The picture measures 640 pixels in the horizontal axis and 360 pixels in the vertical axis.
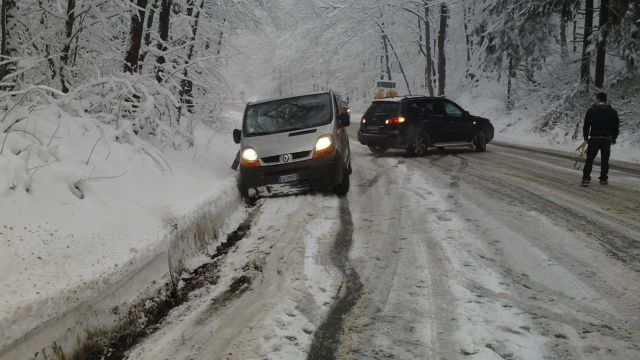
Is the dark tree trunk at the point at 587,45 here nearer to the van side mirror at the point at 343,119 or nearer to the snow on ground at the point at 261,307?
the van side mirror at the point at 343,119

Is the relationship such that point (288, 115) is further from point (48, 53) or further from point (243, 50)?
point (243, 50)

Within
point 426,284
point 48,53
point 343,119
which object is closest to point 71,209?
point 426,284

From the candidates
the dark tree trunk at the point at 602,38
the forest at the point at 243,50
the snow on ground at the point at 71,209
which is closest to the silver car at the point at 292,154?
the snow on ground at the point at 71,209

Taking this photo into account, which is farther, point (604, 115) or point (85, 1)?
point (604, 115)

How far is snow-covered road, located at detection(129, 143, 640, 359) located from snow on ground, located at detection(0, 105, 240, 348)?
2.22ft

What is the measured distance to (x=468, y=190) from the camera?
8281 mm

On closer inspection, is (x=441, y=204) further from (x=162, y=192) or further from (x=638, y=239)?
(x=162, y=192)

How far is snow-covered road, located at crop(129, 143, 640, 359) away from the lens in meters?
3.14

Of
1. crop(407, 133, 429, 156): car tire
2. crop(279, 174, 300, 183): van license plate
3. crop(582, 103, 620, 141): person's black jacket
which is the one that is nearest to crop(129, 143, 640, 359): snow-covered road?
crop(279, 174, 300, 183): van license plate

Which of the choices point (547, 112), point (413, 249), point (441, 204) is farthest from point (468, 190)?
point (547, 112)

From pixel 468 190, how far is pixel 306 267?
15.1ft

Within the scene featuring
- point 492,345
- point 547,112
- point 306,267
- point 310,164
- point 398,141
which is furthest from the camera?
point 547,112

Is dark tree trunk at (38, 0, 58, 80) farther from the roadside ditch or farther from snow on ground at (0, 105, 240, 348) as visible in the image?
the roadside ditch

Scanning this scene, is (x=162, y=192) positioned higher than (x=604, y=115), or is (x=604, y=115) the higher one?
(x=604, y=115)
